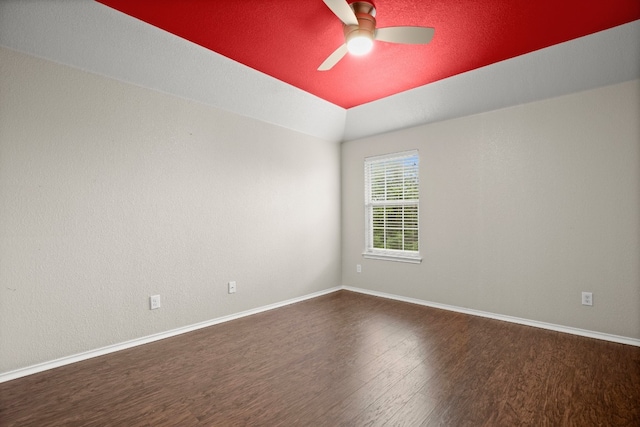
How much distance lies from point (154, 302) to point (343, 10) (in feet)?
9.40

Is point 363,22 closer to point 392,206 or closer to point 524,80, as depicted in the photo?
point 524,80

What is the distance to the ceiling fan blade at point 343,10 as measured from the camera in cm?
185

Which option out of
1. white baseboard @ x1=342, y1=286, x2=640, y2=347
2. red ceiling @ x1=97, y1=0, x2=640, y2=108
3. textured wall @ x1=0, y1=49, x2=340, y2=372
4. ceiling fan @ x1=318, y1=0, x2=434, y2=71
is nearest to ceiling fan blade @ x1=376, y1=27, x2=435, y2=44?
ceiling fan @ x1=318, y1=0, x2=434, y2=71

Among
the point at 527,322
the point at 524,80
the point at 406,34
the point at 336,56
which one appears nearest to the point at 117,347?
the point at 336,56

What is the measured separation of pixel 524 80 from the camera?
297cm

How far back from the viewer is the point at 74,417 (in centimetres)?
174

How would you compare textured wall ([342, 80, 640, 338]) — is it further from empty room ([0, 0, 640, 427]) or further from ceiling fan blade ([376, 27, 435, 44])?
ceiling fan blade ([376, 27, 435, 44])

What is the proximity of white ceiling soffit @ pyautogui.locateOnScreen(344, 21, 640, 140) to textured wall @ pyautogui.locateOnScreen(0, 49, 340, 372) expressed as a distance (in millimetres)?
1625

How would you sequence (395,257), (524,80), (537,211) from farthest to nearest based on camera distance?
(395,257)
(537,211)
(524,80)

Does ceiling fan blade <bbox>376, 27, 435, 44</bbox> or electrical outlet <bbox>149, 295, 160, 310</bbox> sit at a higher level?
ceiling fan blade <bbox>376, 27, 435, 44</bbox>

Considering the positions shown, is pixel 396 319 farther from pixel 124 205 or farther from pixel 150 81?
pixel 150 81

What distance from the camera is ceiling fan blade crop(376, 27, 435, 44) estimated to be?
6.93ft

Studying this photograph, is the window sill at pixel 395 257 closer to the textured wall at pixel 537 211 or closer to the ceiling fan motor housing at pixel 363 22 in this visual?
the textured wall at pixel 537 211

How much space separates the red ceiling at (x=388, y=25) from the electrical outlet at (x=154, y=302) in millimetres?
2309
